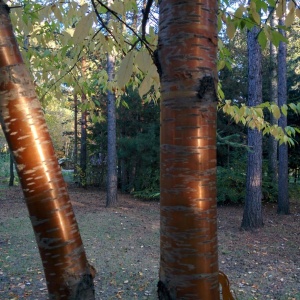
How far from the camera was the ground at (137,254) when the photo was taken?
5152 mm

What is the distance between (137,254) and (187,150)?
6392 mm

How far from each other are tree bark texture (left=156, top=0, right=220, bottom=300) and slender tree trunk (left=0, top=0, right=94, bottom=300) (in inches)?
11.9

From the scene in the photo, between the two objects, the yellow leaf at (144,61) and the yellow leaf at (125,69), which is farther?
the yellow leaf at (144,61)

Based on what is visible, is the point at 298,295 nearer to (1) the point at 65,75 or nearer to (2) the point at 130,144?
(1) the point at 65,75

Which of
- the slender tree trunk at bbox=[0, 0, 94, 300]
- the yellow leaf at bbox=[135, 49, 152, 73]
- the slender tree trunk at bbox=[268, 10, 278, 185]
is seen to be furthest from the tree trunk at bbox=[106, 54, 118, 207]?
the slender tree trunk at bbox=[0, 0, 94, 300]

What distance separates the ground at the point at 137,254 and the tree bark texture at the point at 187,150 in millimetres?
4097

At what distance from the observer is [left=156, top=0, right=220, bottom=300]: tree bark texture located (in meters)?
1.03

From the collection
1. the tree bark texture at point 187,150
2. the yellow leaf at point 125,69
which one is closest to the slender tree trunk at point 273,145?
the yellow leaf at point 125,69

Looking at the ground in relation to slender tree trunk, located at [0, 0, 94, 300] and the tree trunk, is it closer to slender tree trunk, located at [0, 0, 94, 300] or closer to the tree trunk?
the tree trunk

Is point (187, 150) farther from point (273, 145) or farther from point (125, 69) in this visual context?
point (273, 145)

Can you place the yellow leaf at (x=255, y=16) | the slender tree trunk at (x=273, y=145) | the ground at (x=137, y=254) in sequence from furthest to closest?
the slender tree trunk at (x=273, y=145) < the ground at (x=137, y=254) < the yellow leaf at (x=255, y=16)

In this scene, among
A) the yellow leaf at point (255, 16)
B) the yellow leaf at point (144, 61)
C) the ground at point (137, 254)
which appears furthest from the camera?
the ground at point (137, 254)

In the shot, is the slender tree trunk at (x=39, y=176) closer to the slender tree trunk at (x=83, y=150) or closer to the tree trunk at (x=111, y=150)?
the tree trunk at (x=111, y=150)

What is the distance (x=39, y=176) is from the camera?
3.39ft
